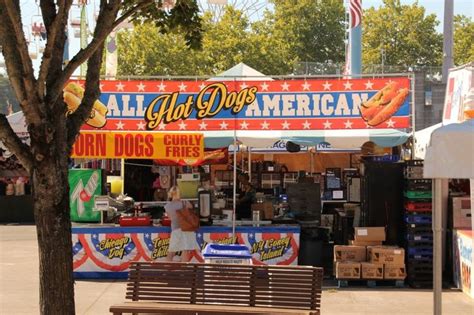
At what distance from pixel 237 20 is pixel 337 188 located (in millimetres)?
31282

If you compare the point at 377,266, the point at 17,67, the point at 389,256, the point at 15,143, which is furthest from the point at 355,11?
the point at 15,143

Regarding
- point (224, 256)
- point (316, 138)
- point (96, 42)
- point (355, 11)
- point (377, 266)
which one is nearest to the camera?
point (96, 42)

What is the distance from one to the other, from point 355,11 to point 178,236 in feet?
52.0

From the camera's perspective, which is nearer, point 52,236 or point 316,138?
point 52,236

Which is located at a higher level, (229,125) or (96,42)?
(96,42)

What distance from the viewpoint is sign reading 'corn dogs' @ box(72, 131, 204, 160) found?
516 inches

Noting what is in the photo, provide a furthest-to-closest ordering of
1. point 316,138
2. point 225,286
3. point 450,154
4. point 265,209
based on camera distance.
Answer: point 265,209, point 316,138, point 225,286, point 450,154

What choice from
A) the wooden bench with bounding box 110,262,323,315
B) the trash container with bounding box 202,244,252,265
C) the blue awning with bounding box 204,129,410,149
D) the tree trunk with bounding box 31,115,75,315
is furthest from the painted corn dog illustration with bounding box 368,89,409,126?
the tree trunk with bounding box 31,115,75,315

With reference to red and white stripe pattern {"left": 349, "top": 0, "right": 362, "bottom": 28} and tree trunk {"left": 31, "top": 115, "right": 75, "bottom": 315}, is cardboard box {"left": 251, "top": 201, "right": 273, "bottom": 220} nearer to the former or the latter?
tree trunk {"left": 31, "top": 115, "right": 75, "bottom": 315}

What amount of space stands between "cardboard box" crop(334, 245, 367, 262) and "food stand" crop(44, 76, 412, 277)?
2.82 feet

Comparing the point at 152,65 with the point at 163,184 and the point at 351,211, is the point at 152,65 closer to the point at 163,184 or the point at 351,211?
the point at 163,184

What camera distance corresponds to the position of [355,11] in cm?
2659

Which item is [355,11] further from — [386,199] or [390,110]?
[386,199]

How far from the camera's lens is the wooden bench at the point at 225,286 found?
818 cm
